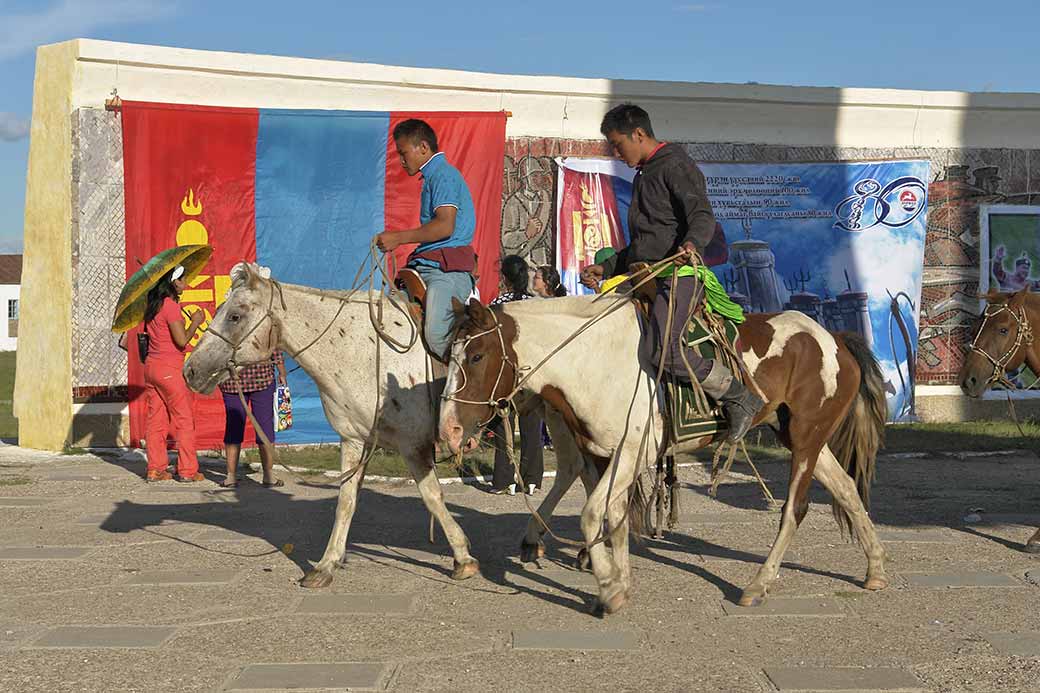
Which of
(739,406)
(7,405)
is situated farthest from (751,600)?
(7,405)

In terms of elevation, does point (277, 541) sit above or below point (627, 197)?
below

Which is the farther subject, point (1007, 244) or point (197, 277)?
point (1007, 244)

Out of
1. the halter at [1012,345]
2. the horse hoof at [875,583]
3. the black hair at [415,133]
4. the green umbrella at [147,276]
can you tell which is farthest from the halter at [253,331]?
the halter at [1012,345]

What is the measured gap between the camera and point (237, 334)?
7.29m

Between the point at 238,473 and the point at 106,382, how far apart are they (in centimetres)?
268

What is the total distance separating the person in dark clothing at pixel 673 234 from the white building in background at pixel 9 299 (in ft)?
207

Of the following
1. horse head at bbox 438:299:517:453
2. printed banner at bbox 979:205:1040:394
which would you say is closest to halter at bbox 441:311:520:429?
horse head at bbox 438:299:517:453

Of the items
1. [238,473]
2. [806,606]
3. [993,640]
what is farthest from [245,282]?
[238,473]

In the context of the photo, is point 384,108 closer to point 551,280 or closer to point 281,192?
point 281,192

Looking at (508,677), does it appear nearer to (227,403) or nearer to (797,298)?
(227,403)

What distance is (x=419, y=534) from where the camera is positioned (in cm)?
911

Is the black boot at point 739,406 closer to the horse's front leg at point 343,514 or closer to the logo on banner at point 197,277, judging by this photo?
the horse's front leg at point 343,514

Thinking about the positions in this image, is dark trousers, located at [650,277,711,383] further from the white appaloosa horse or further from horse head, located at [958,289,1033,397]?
horse head, located at [958,289,1033,397]

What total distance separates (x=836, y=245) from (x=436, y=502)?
1000 cm
